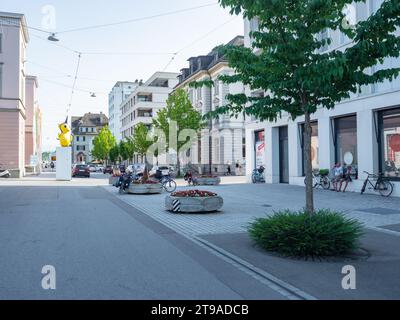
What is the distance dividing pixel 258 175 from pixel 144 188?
10159mm

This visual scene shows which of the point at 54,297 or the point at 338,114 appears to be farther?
the point at 338,114

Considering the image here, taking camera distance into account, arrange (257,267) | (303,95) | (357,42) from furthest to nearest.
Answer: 1. (303,95)
2. (357,42)
3. (257,267)

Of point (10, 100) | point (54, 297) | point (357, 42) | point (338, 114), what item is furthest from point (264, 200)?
point (10, 100)

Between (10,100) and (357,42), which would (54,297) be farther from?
(10,100)

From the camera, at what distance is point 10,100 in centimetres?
4347

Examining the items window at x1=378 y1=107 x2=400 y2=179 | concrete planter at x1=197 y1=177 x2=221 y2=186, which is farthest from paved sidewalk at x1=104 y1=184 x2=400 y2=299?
concrete planter at x1=197 y1=177 x2=221 y2=186

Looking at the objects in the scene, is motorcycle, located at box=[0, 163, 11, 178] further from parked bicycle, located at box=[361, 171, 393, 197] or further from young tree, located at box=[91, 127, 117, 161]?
young tree, located at box=[91, 127, 117, 161]

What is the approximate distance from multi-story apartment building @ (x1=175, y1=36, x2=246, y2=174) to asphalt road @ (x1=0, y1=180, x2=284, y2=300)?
33.6m

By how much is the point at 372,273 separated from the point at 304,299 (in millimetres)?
1674

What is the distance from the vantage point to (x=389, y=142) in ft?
60.3

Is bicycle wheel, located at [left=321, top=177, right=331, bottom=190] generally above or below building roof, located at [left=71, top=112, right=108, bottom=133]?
below

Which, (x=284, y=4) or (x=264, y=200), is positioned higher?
(x=284, y=4)

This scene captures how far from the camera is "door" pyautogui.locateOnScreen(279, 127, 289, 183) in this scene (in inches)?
1060
